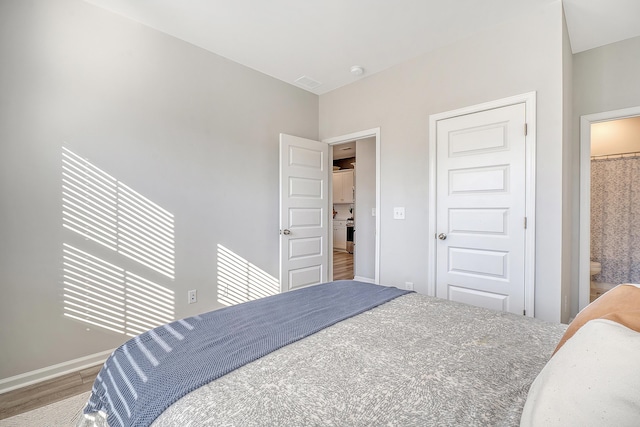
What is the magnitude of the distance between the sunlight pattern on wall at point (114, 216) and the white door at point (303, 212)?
1212mm

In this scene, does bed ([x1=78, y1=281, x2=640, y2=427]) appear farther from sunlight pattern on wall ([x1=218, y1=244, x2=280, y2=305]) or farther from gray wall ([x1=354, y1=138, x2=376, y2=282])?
gray wall ([x1=354, y1=138, x2=376, y2=282])

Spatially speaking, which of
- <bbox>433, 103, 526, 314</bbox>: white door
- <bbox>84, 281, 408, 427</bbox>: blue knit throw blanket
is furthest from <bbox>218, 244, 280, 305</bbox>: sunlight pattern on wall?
<bbox>433, 103, 526, 314</bbox>: white door

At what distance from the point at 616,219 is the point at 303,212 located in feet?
13.2

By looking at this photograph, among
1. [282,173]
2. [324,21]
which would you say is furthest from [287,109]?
[324,21]

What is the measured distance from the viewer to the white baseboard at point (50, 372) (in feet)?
6.28

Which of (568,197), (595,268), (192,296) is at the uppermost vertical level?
(568,197)

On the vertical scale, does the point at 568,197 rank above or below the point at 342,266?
above

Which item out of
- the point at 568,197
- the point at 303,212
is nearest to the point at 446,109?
the point at 568,197

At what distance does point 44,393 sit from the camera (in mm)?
1894

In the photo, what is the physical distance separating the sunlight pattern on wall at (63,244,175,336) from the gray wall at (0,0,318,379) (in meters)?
0.07

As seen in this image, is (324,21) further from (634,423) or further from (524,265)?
(634,423)

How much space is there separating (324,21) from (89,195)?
233 centimetres

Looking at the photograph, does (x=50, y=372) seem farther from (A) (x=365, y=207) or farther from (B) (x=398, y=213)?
(A) (x=365, y=207)

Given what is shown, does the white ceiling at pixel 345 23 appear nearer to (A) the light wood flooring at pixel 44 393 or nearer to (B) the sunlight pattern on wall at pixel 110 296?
(B) the sunlight pattern on wall at pixel 110 296
